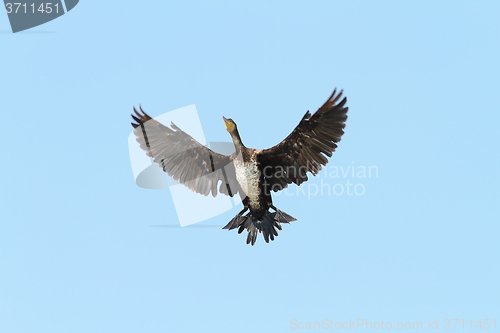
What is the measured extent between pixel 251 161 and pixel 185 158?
4.47 feet

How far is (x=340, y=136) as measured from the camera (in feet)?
39.2

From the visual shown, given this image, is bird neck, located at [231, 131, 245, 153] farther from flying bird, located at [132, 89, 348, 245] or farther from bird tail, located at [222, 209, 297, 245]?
bird tail, located at [222, 209, 297, 245]

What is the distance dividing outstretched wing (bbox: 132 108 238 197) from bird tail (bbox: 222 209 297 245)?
24.0 inches

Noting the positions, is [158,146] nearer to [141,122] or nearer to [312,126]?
[141,122]

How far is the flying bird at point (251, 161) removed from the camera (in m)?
12.2

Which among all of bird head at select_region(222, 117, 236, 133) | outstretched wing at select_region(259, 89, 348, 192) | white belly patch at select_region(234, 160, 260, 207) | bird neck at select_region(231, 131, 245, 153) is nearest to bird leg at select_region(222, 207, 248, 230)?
white belly patch at select_region(234, 160, 260, 207)

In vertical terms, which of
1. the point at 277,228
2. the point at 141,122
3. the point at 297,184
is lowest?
the point at 277,228

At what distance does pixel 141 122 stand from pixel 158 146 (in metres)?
0.60

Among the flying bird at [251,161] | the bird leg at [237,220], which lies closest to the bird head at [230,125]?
the flying bird at [251,161]

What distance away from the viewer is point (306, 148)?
12250mm

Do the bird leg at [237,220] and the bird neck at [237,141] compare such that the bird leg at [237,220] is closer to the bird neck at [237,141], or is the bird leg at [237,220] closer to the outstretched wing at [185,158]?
the outstretched wing at [185,158]

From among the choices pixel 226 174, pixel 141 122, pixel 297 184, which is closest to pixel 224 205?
pixel 226 174

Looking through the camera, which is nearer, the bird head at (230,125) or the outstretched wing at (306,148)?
Answer: the outstretched wing at (306,148)

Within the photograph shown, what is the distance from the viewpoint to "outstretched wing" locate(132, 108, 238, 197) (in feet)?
40.5
